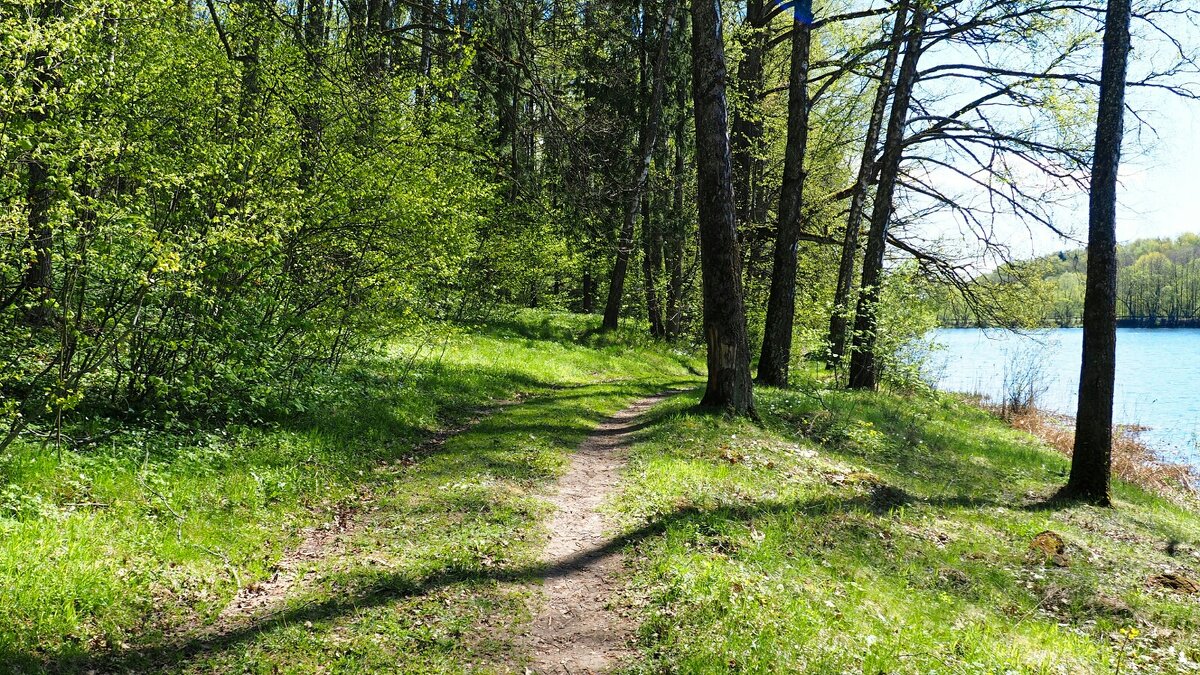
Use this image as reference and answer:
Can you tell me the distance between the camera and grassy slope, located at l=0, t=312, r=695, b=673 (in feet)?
13.4

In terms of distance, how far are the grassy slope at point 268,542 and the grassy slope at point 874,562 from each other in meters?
1.39

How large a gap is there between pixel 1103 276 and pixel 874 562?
5700mm

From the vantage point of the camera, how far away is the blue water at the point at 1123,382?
57.3 ft

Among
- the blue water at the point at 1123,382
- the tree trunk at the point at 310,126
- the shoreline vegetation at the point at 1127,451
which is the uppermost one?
the tree trunk at the point at 310,126

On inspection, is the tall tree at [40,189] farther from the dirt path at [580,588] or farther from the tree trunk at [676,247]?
the tree trunk at [676,247]

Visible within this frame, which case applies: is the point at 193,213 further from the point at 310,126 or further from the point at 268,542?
the point at 268,542

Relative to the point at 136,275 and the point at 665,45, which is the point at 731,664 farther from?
the point at 665,45

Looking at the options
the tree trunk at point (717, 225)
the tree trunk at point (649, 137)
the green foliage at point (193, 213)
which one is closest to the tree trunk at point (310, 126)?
the green foliage at point (193, 213)

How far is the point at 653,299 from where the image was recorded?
23.8 metres

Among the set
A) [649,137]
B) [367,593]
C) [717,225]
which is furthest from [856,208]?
[367,593]

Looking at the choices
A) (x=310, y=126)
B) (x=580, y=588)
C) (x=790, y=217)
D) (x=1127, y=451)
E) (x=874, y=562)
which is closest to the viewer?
(x=580, y=588)

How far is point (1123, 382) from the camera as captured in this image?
101 ft

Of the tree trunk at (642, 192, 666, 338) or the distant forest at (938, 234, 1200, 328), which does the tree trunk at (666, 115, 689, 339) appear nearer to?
the tree trunk at (642, 192, 666, 338)

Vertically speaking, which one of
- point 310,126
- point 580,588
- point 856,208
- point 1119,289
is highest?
point 1119,289
